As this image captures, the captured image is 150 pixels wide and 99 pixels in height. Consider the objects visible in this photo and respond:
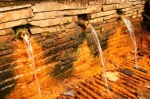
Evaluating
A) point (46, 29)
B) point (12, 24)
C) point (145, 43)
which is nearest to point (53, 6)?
point (46, 29)

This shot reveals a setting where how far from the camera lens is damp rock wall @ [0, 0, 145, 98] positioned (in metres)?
3.29

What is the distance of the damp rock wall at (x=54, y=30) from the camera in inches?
129

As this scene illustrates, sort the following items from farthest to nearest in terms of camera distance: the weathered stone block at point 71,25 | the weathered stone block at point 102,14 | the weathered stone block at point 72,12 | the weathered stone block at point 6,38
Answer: the weathered stone block at point 102,14, the weathered stone block at point 71,25, the weathered stone block at point 72,12, the weathered stone block at point 6,38

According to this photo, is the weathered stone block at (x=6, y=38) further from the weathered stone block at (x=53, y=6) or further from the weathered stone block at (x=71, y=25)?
the weathered stone block at (x=71, y=25)

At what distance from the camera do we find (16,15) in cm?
322

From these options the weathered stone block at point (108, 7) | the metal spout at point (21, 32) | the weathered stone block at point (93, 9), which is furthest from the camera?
the weathered stone block at point (108, 7)

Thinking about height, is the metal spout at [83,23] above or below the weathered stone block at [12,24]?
below

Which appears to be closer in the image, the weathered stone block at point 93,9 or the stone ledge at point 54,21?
the stone ledge at point 54,21

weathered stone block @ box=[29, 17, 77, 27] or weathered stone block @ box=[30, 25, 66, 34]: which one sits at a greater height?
weathered stone block @ box=[29, 17, 77, 27]

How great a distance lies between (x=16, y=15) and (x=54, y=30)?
101 centimetres

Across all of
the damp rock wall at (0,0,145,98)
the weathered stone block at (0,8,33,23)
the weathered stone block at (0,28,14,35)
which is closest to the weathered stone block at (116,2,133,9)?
the damp rock wall at (0,0,145,98)

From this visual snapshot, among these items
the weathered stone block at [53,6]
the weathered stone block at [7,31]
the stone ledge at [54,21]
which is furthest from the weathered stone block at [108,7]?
the weathered stone block at [7,31]

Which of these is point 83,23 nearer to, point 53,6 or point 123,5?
point 53,6

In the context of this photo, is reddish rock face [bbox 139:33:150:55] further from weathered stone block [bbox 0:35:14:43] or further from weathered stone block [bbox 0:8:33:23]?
weathered stone block [bbox 0:35:14:43]
